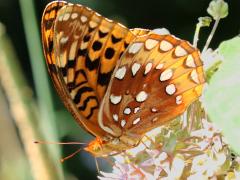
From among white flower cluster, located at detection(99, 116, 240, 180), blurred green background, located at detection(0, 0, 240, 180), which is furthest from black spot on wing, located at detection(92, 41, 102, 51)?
blurred green background, located at detection(0, 0, 240, 180)

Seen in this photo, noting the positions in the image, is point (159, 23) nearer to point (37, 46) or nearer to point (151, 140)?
point (37, 46)

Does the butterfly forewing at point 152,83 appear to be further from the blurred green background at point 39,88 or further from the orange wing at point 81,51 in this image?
the blurred green background at point 39,88

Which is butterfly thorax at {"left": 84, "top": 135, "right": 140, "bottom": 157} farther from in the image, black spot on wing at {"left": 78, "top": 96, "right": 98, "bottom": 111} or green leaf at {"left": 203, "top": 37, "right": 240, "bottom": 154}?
green leaf at {"left": 203, "top": 37, "right": 240, "bottom": 154}

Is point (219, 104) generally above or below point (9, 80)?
above

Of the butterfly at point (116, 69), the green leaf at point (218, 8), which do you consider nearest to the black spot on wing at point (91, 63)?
the butterfly at point (116, 69)

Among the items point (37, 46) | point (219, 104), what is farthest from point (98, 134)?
point (37, 46)

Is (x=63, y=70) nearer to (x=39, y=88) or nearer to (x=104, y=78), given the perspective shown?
(x=104, y=78)
